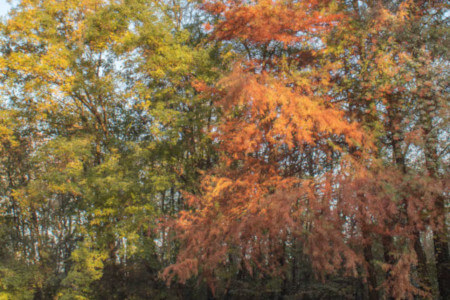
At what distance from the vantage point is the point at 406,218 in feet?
22.9

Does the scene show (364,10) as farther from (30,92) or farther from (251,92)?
(30,92)

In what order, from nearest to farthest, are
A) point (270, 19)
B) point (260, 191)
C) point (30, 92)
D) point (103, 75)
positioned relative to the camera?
1. point (260, 191)
2. point (270, 19)
3. point (30, 92)
4. point (103, 75)

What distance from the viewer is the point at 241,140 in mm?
8750

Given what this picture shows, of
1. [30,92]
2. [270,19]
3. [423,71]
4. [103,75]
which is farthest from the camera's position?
[103,75]

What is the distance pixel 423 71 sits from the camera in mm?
6973

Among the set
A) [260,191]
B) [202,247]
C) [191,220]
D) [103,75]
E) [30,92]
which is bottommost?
[202,247]

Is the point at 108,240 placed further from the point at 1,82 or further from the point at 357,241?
the point at 357,241

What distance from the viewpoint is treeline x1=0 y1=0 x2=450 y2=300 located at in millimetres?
7141

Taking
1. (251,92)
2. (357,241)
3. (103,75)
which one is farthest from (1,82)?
(357,241)

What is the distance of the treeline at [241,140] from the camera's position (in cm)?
714

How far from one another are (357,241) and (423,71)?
138 inches

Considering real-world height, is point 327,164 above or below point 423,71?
below

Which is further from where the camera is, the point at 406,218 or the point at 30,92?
the point at 30,92

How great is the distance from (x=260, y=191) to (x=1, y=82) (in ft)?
27.1
